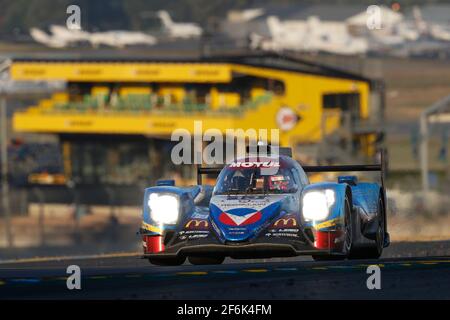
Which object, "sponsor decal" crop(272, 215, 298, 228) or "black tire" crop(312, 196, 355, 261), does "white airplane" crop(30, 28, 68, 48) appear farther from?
"sponsor decal" crop(272, 215, 298, 228)

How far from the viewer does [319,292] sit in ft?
49.8

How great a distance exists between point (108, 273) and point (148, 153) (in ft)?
160

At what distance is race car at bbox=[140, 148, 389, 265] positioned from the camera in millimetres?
17984

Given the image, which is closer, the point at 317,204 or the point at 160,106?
the point at 317,204

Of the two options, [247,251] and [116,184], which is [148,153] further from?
[247,251]

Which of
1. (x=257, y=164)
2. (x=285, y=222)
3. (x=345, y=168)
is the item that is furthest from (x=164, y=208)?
(x=345, y=168)

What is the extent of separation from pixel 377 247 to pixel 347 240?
1.31 metres

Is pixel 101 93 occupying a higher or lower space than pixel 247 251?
higher

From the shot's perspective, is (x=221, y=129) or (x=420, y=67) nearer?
(x=221, y=129)

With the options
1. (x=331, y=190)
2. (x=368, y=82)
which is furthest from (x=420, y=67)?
(x=331, y=190)

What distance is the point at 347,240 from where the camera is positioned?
1878cm
